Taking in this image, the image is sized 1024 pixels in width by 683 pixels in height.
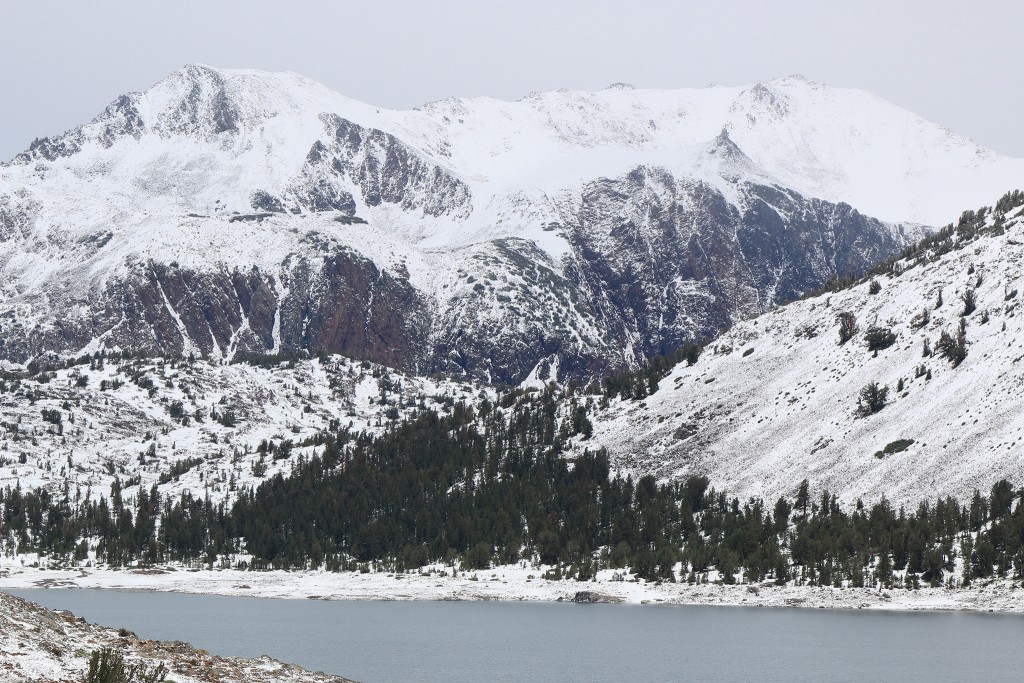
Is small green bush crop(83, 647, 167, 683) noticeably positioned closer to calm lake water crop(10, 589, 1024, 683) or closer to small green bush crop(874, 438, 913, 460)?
calm lake water crop(10, 589, 1024, 683)

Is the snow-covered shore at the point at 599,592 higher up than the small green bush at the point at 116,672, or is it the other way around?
the snow-covered shore at the point at 599,592

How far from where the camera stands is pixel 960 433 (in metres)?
181

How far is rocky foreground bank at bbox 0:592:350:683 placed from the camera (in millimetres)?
62188

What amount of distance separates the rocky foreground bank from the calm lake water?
22558mm

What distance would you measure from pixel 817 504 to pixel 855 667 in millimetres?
80431

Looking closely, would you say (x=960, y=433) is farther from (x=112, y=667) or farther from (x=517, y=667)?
(x=112, y=667)

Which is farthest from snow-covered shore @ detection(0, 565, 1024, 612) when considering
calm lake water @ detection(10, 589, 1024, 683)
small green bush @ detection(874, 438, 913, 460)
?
small green bush @ detection(874, 438, 913, 460)

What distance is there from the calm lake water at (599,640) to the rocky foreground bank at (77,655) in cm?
2256

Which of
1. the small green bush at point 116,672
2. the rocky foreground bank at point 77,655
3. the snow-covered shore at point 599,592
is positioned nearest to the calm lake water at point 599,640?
the snow-covered shore at point 599,592

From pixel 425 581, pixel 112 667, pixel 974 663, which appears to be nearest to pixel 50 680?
pixel 112 667

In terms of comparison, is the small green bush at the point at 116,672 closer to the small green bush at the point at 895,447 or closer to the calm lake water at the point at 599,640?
the calm lake water at the point at 599,640

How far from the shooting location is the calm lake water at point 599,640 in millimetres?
101188

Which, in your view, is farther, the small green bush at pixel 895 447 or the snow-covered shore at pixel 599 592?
the small green bush at pixel 895 447

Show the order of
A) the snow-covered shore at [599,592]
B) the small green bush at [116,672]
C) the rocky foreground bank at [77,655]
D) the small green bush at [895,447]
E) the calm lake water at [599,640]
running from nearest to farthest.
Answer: the small green bush at [116,672], the rocky foreground bank at [77,655], the calm lake water at [599,640], the snow-covered shore at [599,592], the small green bush at [895,447]
